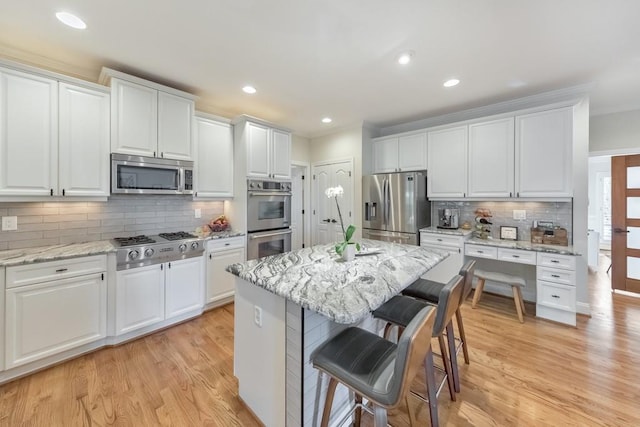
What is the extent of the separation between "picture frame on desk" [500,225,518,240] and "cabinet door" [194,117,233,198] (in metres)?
3.83

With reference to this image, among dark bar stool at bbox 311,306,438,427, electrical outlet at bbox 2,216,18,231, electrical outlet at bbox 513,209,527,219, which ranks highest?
electrical outlet at bbox 513,209,527,219

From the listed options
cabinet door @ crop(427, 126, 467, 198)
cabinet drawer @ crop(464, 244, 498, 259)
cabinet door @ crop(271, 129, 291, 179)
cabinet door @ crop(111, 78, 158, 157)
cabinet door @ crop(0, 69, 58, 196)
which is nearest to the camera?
cabinet door @ crop(0, 69, 58, 196)

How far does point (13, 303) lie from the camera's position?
6.29 ft

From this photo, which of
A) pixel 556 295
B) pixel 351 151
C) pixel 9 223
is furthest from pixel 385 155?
pixel 9 223

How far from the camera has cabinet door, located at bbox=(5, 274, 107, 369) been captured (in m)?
1.93

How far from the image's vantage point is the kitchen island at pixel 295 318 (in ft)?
4.13

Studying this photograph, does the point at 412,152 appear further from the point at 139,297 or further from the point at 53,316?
the point at 53,316

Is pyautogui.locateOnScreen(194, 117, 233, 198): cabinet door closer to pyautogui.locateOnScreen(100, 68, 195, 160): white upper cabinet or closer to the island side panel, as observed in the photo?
pyautogui.locateOnScreen(100, 68, 195, 160): white upper cabinet

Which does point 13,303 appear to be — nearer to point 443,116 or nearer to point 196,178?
point 196,178

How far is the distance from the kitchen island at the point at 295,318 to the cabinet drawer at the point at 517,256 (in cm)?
197

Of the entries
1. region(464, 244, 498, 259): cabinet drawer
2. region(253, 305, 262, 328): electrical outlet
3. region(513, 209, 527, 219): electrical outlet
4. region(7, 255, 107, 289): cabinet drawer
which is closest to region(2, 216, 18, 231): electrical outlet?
region(7, 255, 107, 289): cabinet drawer

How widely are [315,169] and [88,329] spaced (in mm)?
3978

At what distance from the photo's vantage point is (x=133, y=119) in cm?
261

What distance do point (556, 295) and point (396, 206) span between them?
2.10 meters
